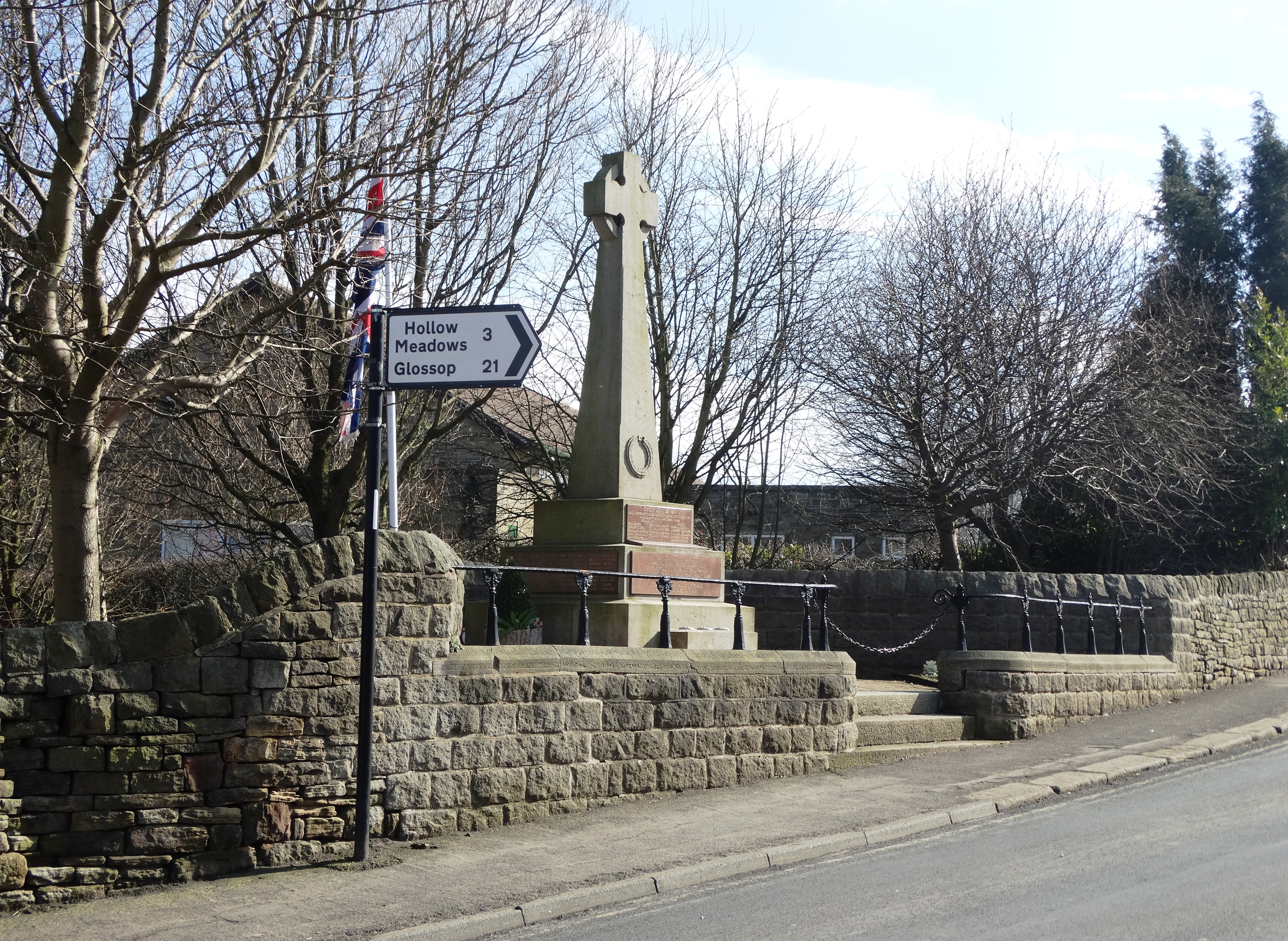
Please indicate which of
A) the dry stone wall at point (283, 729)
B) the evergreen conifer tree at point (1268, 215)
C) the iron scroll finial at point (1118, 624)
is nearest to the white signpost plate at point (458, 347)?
the dry stone wall at point (283, 729)

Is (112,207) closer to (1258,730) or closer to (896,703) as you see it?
(896,703)

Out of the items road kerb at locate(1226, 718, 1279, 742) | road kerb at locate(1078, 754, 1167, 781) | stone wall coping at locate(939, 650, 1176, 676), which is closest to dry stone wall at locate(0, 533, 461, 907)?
road kerb at locate(1078, 754, 1167, 781)

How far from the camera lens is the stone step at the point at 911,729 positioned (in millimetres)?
11219

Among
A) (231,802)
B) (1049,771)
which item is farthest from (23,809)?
(1049,771)

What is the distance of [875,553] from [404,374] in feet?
64.7

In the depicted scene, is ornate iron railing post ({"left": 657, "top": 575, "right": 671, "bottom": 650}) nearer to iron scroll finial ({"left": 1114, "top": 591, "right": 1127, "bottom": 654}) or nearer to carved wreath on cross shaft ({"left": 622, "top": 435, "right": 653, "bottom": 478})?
carved wreath on cross shaft ({"left": 622, "top": 435, "right": 653, "bottom": 478})

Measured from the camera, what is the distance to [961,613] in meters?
12.9

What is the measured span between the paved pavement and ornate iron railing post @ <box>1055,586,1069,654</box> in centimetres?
236

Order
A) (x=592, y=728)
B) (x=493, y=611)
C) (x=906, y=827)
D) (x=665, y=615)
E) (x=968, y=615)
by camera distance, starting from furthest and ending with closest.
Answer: (x=968, y=615) < (x=665, y=615) < (x=592, y=728) < (x=493, y=611) < (x=906, y=827)

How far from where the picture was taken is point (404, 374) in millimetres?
7164

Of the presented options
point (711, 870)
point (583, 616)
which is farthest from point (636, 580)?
point (711, 870)

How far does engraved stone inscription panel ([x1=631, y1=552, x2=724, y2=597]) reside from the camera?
11.3 metres

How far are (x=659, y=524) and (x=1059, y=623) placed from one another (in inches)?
216

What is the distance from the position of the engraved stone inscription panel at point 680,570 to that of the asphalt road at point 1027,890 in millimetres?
3956
